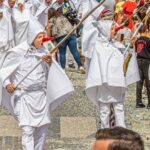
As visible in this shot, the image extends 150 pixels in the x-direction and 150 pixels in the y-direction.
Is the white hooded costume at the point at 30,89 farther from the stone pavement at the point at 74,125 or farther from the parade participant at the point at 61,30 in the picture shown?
the parade participant at the point at 61,30

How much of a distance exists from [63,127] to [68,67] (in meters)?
5.49


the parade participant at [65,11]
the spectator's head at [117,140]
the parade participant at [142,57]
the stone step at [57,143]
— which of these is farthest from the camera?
the parade participant at [65,11]

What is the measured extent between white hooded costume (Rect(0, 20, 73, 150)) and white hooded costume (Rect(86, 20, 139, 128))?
3.77 feet

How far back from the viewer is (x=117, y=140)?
2826 millimetres

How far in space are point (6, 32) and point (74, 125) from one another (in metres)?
4.75

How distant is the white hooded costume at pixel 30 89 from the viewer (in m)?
7.50

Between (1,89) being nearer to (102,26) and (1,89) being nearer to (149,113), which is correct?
(102,26)

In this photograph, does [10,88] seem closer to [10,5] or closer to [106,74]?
[106,74]

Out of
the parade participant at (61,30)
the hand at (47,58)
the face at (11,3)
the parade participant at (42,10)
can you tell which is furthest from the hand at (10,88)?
the parade participant at (42,10)

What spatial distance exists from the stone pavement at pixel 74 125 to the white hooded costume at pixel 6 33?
2.45m

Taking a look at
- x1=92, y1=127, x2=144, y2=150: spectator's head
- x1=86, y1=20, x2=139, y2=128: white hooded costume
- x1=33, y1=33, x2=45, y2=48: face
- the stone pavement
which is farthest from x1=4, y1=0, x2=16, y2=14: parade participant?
x1=92, y1=127, x2=144, y2=150: spectator's head

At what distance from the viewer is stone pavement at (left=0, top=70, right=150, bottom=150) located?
862cm

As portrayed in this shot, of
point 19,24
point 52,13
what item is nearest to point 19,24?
point 19,24

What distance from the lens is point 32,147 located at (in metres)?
7.54
